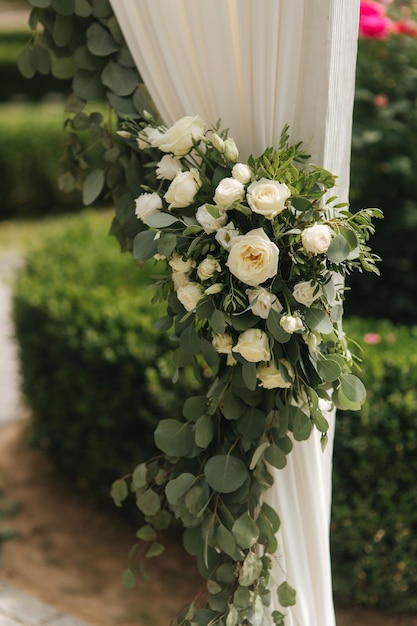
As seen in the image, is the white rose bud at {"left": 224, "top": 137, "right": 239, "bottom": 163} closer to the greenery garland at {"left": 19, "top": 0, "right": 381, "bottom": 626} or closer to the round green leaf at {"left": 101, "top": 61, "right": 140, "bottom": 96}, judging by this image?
the greenery garland at {"left": 19, "top": 0, "right": 381, "bottom": 626}

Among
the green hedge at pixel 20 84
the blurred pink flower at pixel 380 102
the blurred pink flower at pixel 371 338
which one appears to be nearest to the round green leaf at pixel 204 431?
the blurred pink flower at pixel 371 338

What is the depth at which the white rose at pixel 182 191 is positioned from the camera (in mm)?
1646

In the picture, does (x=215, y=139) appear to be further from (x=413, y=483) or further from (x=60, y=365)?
(x=60, y=365)

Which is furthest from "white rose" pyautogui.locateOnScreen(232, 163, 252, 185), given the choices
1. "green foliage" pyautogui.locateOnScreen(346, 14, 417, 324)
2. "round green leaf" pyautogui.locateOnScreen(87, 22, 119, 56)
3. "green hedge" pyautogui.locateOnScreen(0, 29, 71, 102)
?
"green hedge" pyautogui.locateOnScreen(0, 29, 71, 102)

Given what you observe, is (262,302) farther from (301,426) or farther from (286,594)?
(286,594)

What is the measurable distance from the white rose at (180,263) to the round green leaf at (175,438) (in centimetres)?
40

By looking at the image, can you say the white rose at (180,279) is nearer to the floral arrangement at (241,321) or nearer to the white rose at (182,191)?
the floral arrangement at (241,321)

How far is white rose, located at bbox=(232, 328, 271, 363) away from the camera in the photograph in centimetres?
160

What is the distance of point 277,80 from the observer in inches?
67.1

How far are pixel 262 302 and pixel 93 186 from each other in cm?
63

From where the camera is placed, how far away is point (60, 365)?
3.49m

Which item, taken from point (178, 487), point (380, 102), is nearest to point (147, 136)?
point (178, 487)

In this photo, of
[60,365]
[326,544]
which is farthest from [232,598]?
[60,365]

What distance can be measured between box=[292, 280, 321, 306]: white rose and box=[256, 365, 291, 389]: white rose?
157mm
